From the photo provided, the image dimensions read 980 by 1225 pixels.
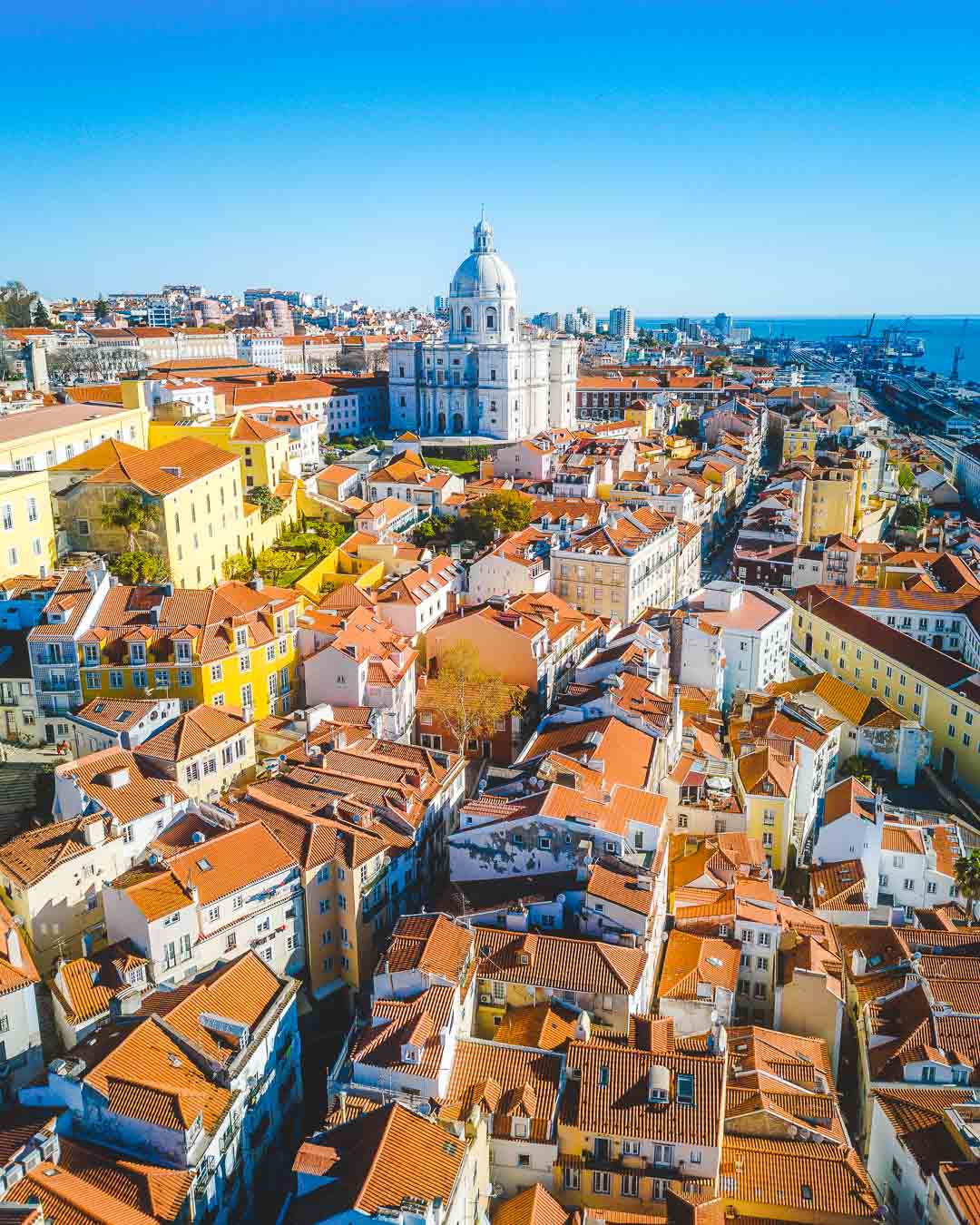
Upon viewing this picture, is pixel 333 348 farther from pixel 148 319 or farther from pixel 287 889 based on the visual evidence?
pixel 287 889

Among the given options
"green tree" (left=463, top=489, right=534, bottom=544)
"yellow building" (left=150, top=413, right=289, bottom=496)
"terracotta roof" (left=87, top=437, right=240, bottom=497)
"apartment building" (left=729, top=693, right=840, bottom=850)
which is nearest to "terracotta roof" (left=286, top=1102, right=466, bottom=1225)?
"apartment building" (left=729, top=693, right=840, bottom=850)

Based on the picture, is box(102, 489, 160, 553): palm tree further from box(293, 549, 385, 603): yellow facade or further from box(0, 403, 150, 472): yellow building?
box(293, 549, 385, 603): yellow facade

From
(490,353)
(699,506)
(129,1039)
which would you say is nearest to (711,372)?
(490,353)

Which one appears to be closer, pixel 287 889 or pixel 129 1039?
pixel 129 1039

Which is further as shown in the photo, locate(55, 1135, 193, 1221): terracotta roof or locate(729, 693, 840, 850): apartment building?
locate(729, 693, 840, 850): apartment building

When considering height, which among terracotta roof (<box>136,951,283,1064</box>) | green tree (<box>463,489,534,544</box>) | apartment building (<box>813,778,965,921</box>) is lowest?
apartment building (<box>813,778,965,921</box>)

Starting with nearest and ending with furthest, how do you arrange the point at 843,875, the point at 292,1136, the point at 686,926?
the point at 292,1136, the point at 686,926, the point at 843,875

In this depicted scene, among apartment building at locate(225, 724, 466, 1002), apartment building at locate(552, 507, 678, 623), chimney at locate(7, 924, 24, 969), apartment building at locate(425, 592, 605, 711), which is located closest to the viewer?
chimney at locate(7, 924, 24, 969)

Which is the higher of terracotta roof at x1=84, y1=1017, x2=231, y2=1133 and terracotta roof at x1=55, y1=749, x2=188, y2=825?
terracotta roof at x1=55, y1=749, x2=188, y2=825

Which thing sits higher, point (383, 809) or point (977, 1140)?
point (383, 809)
